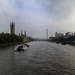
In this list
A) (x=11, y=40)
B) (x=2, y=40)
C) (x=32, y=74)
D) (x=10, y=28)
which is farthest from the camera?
(x=10, y=28)

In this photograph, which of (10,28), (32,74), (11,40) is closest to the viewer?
(32,74)

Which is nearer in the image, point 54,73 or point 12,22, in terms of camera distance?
point 54,73

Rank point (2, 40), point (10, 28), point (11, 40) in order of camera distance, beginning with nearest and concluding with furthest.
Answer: point (2, 40) < point (11, 40) < point (10, 28)

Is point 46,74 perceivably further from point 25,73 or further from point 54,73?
point 25,73

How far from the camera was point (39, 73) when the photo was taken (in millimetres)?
16750

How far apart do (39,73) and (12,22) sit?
609ft

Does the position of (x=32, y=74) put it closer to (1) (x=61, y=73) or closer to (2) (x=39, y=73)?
(2) (x=39, y=73)

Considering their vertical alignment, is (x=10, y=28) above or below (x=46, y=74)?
above

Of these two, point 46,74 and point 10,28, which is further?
point 10,28

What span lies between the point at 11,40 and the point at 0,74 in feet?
348

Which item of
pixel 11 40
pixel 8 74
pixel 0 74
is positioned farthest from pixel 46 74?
pixel 11 40

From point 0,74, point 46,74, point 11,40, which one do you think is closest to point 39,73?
point 46,74

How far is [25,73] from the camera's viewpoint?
16797 mm

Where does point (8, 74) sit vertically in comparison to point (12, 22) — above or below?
below
